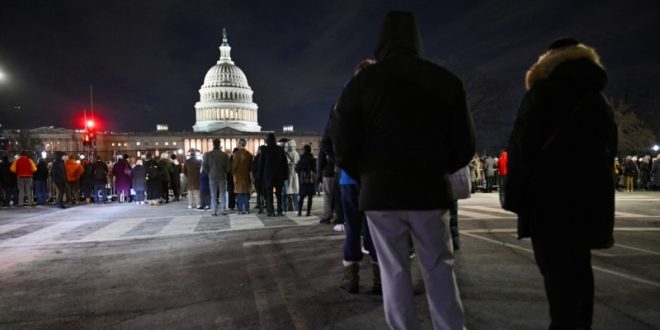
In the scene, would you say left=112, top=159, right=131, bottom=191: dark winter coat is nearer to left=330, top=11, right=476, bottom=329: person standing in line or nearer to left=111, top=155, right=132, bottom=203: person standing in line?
left=111, top=155, right=132, bottom=203: person standing in line

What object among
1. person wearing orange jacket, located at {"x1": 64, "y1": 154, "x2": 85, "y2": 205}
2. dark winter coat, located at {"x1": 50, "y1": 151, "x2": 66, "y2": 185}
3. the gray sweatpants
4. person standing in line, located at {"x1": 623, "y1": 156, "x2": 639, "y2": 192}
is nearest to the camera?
the gray sweatpants

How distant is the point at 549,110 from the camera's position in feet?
9.27

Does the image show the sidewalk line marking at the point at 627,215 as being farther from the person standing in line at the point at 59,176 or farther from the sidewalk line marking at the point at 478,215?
the person standing in line at the point at 59,176

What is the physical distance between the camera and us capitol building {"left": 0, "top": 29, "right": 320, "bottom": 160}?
107 metres

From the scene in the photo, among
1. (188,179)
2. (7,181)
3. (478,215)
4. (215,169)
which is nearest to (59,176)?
(7,181)

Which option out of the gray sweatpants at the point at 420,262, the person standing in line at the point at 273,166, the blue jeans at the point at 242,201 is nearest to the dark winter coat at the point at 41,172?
the blue jeans at the point at 242,201

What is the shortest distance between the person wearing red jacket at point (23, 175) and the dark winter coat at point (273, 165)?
10.6 meters

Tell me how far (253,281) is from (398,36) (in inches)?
127

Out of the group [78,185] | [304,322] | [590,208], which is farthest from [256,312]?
[78,185]

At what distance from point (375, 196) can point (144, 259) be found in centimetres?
489

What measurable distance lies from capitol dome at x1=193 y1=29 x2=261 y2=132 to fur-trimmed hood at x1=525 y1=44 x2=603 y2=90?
354 feet

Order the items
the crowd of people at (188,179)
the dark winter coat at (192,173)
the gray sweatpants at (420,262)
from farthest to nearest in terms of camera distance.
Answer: the dark winter coat at (192,173) → the crowd of people at (188,179) → the gray sweatpants at (420,262)

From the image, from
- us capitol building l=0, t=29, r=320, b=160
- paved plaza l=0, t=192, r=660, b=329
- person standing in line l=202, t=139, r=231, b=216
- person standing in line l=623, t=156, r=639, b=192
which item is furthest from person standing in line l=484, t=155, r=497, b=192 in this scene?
us capitol building l=0, t=29, r=320, b=160

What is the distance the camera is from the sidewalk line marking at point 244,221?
32.9 ft
